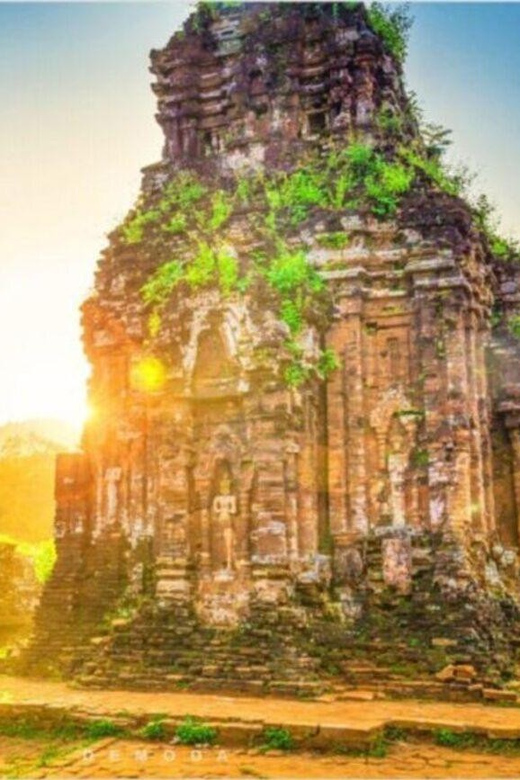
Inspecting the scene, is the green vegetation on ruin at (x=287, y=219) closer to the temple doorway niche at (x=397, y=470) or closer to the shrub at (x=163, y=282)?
the shrub at (x=163, y=282)

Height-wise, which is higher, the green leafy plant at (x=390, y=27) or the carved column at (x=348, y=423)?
the green leafy plant at (x=390, y=27)

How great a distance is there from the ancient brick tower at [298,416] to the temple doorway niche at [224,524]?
37mm

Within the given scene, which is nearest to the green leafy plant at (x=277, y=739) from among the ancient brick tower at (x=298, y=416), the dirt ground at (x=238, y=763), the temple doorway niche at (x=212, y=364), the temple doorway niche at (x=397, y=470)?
the dirt ground at (x=238, y=763)

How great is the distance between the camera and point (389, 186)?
640 inches

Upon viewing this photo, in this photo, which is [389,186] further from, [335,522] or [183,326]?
[335,522]

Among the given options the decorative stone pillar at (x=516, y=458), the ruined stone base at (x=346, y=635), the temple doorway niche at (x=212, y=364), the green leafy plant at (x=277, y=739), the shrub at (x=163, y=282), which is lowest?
the green leafy plant at (x=277, y=739)

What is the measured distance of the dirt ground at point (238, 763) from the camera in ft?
30.0

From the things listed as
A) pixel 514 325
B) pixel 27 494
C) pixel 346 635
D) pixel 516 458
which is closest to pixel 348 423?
pixel 346 635

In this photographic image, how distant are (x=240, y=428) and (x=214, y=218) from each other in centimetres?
430

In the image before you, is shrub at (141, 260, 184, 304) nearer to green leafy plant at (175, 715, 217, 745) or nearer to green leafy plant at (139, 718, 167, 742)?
green leafy plant at (139, 718, 167, 742)

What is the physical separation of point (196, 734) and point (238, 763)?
0.90 meters

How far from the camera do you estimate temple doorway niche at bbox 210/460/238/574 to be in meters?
14.6

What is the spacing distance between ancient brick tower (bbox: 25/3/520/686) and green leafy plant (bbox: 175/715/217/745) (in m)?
2.57

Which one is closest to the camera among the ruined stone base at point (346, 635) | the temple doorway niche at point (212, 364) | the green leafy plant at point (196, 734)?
the green leafy plant at point (196, 734)
